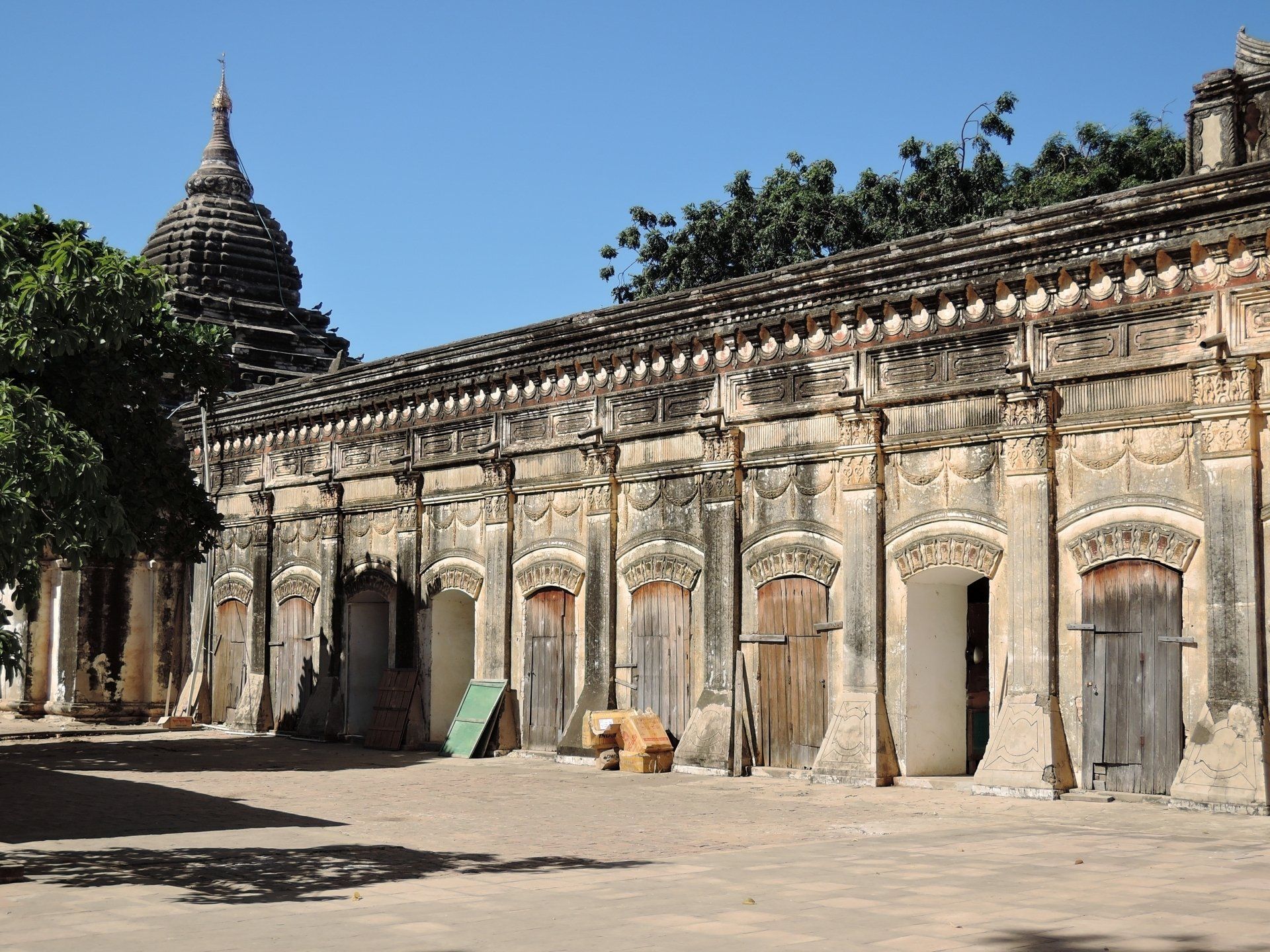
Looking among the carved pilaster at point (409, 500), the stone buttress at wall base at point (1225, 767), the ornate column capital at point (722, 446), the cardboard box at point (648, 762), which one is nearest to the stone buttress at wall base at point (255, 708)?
the carved pilaster at point (409, 500)

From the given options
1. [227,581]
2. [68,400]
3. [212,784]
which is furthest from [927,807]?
[227,581]

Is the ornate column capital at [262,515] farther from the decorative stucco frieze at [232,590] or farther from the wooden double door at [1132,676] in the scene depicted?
the wooden double door at [1132,676]

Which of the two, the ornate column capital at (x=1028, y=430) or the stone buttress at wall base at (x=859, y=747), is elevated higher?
the ornate column capital at (x=1028, y=430)

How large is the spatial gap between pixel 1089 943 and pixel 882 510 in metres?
8.25

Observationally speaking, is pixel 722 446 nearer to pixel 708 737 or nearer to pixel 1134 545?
pixel 708 737

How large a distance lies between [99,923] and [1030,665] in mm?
8556

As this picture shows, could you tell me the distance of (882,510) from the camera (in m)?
14.0

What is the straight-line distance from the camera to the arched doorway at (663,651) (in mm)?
15844

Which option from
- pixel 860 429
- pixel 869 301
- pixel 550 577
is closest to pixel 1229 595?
pixel 860 429

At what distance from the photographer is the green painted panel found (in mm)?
17703

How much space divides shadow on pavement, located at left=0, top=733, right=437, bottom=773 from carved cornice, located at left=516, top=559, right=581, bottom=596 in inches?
99.2

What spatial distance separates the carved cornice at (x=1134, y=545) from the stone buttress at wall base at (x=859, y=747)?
258cm

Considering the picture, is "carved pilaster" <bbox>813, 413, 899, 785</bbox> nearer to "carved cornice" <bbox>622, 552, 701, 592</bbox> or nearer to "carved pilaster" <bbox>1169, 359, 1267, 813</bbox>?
"carved cornice" <bbox>622, 552, 701, 592</bbox>

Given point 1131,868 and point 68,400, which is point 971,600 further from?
point 68,400
